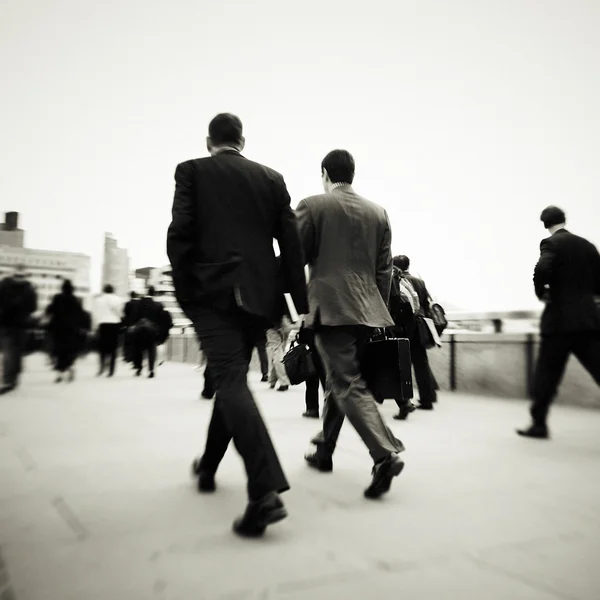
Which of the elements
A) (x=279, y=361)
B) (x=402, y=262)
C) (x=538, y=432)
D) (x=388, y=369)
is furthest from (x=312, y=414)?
(x=279, y=361)

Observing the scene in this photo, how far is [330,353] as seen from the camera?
376 centimetres

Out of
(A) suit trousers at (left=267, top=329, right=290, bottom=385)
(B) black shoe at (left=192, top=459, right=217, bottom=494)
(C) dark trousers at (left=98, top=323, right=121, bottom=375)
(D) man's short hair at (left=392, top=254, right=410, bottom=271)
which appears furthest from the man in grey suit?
(C) dark trousers at (left=98, top=323, right=121, bottom=375)

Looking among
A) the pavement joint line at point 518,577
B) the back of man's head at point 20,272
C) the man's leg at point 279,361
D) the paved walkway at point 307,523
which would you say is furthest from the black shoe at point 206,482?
the back of man's head at point 20,272

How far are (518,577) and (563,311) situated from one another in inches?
133

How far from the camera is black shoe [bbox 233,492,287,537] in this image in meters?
2.70

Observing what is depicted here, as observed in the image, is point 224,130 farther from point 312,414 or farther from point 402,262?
point 402,262

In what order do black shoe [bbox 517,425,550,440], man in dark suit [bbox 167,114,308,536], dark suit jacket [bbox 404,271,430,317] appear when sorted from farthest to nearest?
1. dark suit jacket [bbox 404,271,430,317]
2. black shoe [bbox 517,425,550,440]
3. man in dark suit [bbox 167,114,308,536]

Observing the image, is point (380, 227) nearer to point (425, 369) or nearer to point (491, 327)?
point (425, 369)

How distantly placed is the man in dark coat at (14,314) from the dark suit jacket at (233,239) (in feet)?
22.0

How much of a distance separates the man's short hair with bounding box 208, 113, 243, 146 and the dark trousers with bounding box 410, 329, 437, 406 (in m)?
4.62

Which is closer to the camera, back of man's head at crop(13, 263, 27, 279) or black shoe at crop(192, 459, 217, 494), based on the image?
black shoe at crop(192, 459, 217, 494)

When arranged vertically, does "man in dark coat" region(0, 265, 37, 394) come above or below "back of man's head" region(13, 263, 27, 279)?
below

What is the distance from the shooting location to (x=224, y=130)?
331 centimetres

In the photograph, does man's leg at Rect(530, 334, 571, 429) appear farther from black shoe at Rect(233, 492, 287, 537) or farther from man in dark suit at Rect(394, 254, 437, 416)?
black shoe at Rect(233, 492, 287, 537)
